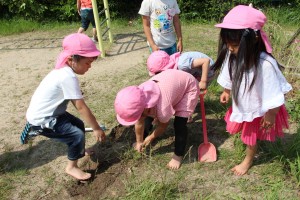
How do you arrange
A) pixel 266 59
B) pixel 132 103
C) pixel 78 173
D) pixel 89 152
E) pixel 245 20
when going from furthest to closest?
pixel 89 152
pixel 78 173
pixel 132 103
pixel 266 59
pixel 245 20

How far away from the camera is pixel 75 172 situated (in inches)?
100.0

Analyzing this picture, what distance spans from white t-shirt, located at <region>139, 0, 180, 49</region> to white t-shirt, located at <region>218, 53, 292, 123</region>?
4.44ft

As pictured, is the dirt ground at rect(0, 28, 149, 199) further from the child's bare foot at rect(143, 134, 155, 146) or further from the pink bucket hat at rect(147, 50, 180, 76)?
the pink bucket hat at rect(147, 50, 180, 76)

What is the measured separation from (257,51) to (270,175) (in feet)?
3.34

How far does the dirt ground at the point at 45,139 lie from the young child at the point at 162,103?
13.9 inches

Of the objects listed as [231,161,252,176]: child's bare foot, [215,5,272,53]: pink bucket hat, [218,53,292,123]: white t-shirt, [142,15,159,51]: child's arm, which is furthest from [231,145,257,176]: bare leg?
[142,15,159,51]: child's arm

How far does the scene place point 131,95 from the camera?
216 centimetres

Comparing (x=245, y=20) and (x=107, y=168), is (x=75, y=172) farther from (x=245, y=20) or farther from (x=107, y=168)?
(x=245, y=20)

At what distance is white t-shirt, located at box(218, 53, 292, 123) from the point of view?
1.95 metres

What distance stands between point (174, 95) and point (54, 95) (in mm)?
862

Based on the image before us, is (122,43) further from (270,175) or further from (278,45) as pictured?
(270,175)

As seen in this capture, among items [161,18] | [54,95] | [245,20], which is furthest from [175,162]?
[161,18]

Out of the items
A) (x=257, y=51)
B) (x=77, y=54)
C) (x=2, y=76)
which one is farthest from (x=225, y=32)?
(x=2, y=76)

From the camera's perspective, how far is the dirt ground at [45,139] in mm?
2523
